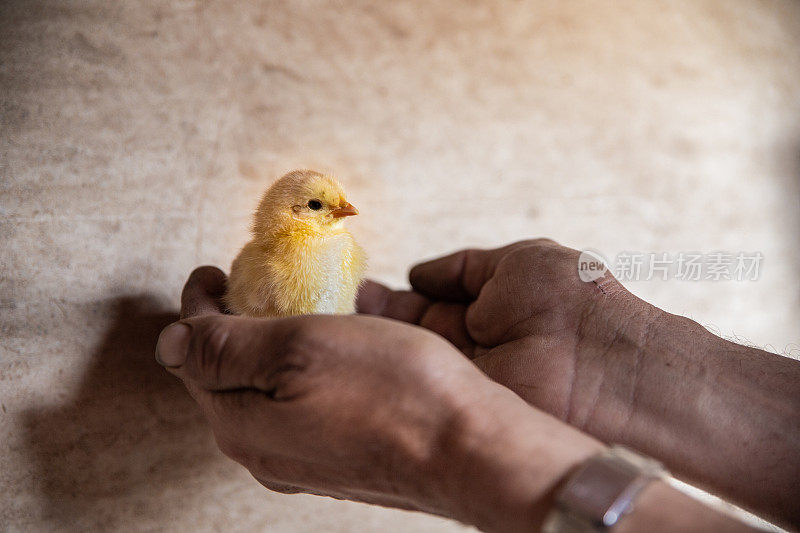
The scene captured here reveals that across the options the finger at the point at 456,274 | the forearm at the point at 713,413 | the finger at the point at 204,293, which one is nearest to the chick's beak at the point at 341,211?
the finger at the point at 204,293

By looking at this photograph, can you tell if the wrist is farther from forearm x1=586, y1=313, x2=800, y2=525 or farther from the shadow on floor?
the shadow on floor

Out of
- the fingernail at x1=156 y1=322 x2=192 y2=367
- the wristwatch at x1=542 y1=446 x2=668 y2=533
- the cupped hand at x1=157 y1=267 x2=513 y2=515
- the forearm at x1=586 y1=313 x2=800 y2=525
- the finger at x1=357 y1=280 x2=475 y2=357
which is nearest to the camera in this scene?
the wristwatch at x1=542 y1=446 x2=668 y2=533

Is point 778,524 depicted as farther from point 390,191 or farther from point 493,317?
point 390,191

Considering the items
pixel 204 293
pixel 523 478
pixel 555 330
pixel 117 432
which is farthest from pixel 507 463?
pixel 117 432

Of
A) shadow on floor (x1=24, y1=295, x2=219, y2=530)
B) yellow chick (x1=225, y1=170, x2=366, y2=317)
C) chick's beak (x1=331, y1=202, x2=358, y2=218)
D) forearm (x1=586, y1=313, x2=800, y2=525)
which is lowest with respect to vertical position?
shadow on floor (x1=24, y1=295, x2=219, y2=530)

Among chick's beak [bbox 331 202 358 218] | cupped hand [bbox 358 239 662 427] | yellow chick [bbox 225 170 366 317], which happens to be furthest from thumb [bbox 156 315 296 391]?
cupped hand [bbox 358 239 662 427]

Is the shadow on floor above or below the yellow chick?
below

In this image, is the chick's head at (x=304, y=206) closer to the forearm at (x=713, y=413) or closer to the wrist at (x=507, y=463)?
the wrist at (x=507, y=463)

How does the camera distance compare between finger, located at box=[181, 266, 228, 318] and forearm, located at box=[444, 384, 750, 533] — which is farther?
finger, located at box=[181, 266, 228, 318]

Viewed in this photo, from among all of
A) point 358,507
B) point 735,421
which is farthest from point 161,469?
point 735,421
